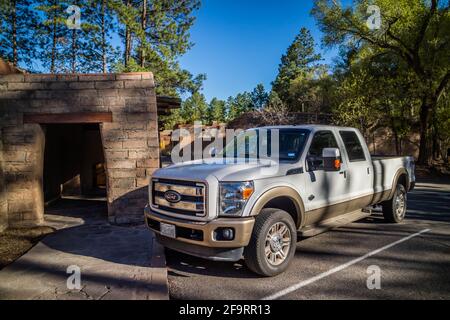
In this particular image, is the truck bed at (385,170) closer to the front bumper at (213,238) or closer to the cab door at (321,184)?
the cab door at (321,184)

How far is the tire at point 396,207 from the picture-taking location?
659cm

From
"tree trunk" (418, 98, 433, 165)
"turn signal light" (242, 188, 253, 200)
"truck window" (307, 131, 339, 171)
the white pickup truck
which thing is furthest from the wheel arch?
"tree trunk" (418, 98, 433, 165)

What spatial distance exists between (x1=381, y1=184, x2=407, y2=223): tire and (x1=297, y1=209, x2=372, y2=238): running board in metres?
1.07

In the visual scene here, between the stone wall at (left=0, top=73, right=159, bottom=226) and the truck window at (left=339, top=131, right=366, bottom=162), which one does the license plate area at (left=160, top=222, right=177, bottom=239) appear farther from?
the truck window at (left=339, top=131, right=366, bottom=162)

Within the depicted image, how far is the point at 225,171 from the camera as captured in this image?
386cm

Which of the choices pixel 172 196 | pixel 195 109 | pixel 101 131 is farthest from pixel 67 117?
pixel 195 109

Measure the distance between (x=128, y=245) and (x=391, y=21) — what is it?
19447mm

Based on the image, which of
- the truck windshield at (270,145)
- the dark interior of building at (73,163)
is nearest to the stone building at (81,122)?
the truck windshield at (270,145)

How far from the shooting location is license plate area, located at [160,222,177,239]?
4.00m

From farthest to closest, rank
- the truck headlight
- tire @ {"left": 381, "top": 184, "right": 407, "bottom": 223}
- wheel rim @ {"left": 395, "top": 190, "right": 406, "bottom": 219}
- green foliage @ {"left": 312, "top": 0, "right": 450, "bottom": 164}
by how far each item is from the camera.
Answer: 1. green foliage @ {"left": 312, "top": 0, "right": 450, "bottom": 164}
2. wheel rim @ {"left": 395, "top": 190, "right": 406, "bottom": 219}
3. tire @ {"left": 381, "top": 184, "right": 407, "bottom": 223}
4. the truck headlight

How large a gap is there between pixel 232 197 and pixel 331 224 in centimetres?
207

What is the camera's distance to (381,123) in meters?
22.1

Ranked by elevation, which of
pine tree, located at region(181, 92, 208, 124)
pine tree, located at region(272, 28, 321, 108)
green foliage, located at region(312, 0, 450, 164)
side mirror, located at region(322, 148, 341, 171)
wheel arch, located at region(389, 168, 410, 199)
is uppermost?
pine tree, located at region(272, 28, 321, 108)
